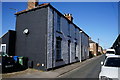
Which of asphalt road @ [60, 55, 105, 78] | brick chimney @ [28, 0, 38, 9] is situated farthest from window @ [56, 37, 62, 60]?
brick chimney @ [28, 0, 38, 9]

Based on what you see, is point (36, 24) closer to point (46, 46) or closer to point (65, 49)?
point (46, 46)

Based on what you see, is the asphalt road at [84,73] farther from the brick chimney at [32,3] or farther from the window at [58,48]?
the brick chimney at [32,3]

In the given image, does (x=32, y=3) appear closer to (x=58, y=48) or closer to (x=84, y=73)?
(x=58, y=48)

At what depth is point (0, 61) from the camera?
42.0ft

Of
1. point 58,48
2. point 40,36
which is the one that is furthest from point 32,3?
point 58,48

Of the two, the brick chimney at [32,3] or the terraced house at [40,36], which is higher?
the brick chimney at [32,3]

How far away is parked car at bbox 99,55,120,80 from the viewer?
21.8ft

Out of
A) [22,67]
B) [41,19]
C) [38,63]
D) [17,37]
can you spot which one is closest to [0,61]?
[22,67]

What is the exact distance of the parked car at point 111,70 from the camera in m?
6.64

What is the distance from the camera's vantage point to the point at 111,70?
7164mm

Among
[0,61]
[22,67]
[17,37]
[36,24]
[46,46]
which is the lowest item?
[22,67]

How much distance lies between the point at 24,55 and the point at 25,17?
4688 millimetres

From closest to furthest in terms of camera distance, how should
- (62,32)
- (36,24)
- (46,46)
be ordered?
(46,46) → (36,24) → (62,32)

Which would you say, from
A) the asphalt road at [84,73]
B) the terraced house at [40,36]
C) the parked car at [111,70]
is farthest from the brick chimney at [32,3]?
the parked car at [111,70]
